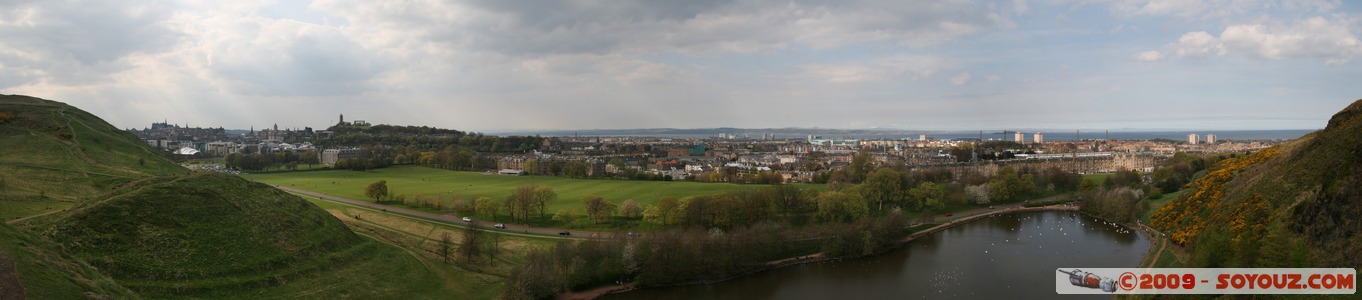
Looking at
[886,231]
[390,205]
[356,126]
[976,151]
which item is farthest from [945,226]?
[356,126]

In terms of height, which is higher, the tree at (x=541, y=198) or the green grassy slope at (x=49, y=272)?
the green grassy slope at (x=49, y=272)

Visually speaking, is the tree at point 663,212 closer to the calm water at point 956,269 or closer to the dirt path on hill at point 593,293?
the calm water at point 956,269

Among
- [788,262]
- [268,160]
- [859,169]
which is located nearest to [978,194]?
[859,169]

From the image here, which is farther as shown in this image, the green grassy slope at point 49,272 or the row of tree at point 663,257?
the row of tree at point 663,257

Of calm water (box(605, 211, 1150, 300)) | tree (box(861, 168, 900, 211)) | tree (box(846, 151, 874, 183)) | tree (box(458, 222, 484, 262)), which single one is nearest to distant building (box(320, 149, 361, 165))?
tree (box(846, 151, 874, 183))

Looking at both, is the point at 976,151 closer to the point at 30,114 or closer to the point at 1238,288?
the point at 1238,288

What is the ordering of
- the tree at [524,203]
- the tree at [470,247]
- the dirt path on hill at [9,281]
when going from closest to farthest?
1. the dirt path on hill at [9,281]
2. the tree at [470,247]
3. the tree at [524,203]

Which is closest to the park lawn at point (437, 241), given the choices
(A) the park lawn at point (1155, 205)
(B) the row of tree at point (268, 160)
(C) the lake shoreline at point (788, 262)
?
(C) the lake shoreline at point (788, 262)
